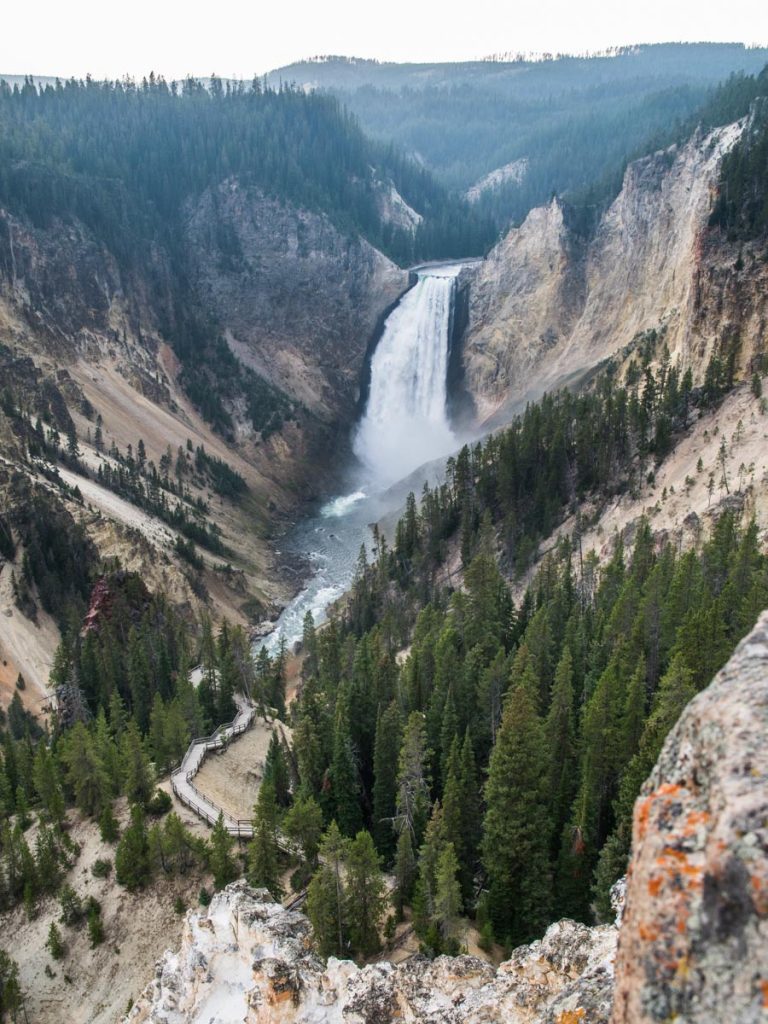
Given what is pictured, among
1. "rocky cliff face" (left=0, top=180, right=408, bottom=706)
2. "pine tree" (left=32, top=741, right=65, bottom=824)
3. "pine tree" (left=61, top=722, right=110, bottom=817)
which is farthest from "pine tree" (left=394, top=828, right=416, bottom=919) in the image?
"rocky cliff face" (left=0, top=180, right=408, bottom=706)

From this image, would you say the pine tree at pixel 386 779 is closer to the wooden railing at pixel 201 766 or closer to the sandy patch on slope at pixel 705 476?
the wooden railing at pixel 201 766

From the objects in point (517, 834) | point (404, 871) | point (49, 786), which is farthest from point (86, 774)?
point (517, 834)

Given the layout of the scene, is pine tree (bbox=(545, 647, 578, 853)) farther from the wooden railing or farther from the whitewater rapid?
the whitewater rapid

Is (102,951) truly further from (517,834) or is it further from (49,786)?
(517,834)

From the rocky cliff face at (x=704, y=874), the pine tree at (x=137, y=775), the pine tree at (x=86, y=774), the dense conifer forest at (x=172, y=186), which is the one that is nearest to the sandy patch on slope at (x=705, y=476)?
the pine tree at (x=137, y=775)

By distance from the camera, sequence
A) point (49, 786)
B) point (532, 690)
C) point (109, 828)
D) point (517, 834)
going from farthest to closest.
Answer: point (49, 786)
point (109, 828)
point (532, 690)
point (517, 834)

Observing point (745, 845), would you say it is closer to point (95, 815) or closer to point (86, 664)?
point (95, 815)
